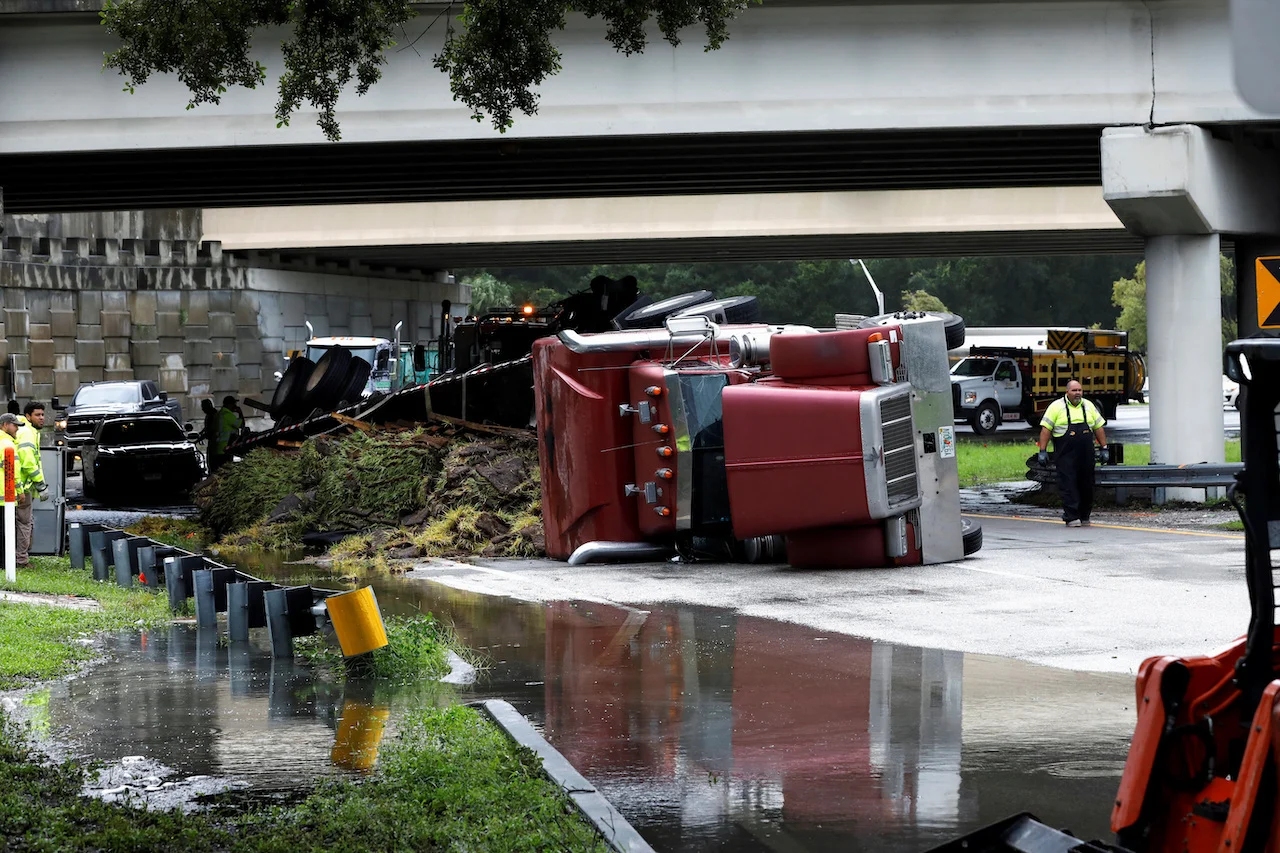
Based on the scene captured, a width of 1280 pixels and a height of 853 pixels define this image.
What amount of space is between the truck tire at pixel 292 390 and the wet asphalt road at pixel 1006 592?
8.62 metres

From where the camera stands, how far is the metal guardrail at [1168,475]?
18.4 meters

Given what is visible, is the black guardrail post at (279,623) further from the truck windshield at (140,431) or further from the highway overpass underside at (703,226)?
the highway overpass underside at (703,226)

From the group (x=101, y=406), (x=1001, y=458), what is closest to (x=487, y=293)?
(x=101, y=406)

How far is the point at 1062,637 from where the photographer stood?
10695 mm

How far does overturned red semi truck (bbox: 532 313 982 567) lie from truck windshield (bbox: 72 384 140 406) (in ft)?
73.9

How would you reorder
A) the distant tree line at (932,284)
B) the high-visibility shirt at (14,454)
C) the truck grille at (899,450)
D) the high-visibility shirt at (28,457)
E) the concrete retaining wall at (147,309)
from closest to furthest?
the truck grille at (899,450), the high-visibility shirt at (14,454), the high-visibility shirt at (28,457), the concrete retaining wall at (147,309), the distant tree line at (932,284)

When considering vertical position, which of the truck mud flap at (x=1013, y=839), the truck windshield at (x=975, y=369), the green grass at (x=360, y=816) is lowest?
the green grass at (x=360, y=816)

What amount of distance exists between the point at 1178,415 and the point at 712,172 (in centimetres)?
848

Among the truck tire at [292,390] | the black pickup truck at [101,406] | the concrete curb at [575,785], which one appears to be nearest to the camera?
the concrete curb at [575,785]

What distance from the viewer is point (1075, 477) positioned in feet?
61.5

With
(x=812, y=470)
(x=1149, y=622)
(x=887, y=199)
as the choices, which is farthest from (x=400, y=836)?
(x=887, y=199)

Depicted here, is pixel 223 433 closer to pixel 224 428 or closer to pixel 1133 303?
pixel 224 428

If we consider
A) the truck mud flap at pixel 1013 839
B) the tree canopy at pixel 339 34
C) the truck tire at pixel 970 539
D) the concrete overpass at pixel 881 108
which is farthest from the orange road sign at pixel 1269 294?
the concrete overpass at pixel 881 108

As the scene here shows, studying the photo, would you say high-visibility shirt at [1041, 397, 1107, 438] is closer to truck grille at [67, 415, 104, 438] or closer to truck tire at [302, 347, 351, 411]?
truck tire at [302, 347, 351, 411]
